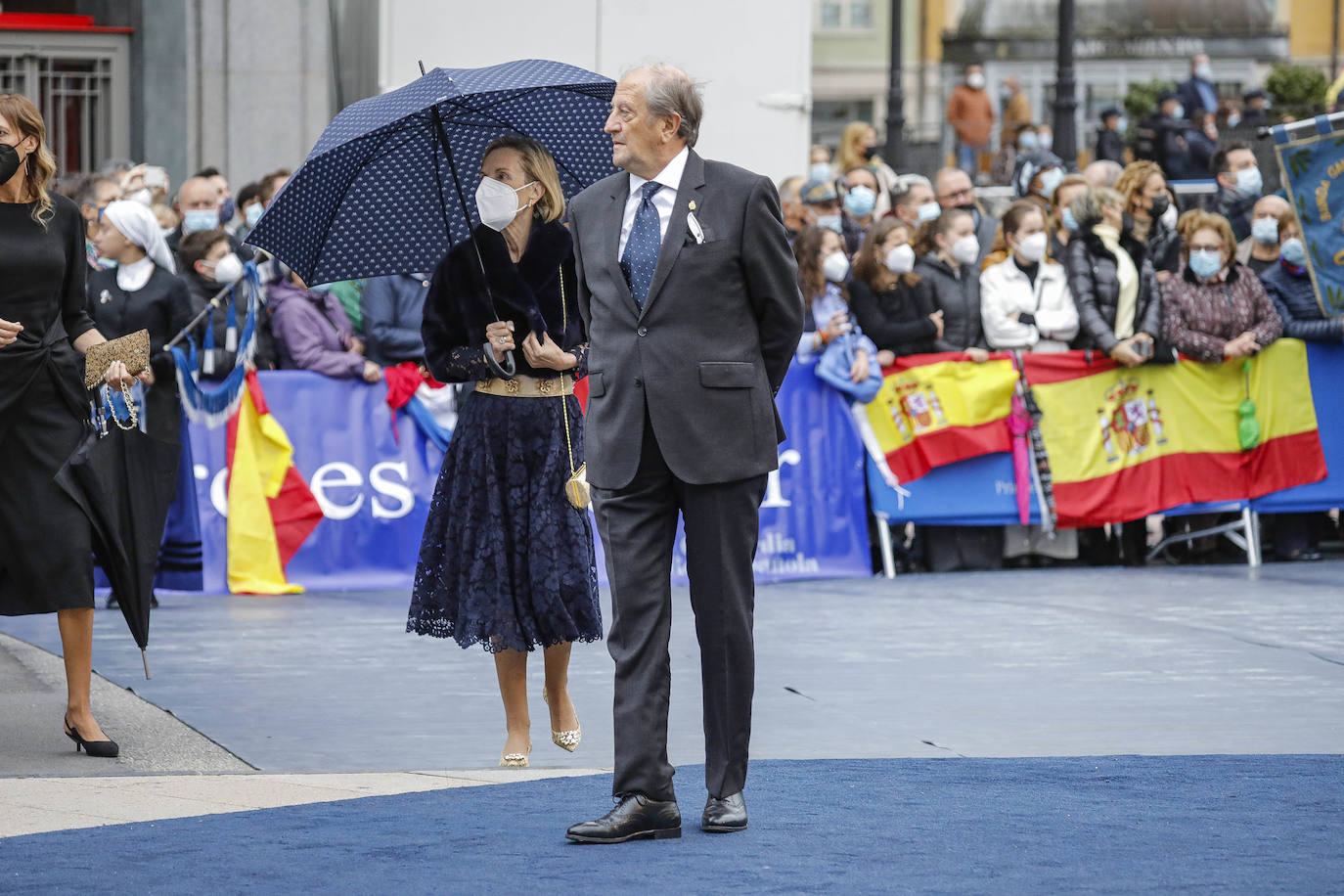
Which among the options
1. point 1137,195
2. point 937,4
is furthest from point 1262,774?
point 937,4

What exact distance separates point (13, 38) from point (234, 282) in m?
6.96

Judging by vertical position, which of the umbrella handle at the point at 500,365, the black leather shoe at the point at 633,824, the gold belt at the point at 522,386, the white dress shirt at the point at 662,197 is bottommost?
the black leather shoe at the point at 633,824

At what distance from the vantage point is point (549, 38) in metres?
17.8

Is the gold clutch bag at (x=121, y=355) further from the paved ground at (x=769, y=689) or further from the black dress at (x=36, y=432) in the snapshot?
the paved ground at (x=769, y=689)

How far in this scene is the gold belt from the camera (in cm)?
702

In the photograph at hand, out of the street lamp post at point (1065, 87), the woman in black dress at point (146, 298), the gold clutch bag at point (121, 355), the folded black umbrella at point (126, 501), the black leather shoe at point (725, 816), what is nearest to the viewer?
the black leather shoe at point (725, 816)

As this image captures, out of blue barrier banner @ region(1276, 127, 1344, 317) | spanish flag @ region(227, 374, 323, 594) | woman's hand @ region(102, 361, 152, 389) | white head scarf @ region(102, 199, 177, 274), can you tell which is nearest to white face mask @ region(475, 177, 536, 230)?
woman's hand @ region(102, 361, 152, 389)

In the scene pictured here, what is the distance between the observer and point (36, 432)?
728cm

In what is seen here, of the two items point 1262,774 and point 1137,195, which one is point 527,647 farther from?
point 1137,195

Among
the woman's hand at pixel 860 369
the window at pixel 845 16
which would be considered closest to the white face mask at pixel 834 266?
the woman's hand at pixel 860 369

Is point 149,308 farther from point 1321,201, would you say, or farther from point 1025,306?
point 1321,201

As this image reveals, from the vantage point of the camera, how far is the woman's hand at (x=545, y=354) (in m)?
6.91

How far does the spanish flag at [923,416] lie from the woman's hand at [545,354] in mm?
5926

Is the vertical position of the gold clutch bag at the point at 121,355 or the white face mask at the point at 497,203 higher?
the white face mask at the point at 497,203
